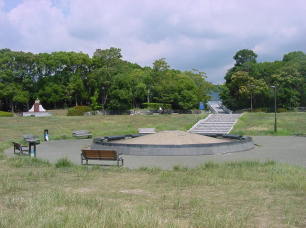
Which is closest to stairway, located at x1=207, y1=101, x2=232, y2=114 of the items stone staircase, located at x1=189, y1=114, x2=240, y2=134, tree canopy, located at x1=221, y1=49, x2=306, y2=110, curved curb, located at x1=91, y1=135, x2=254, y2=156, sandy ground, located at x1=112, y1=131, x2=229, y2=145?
tree canopy, located at x1=221, y1=49, x2=306, y2=110

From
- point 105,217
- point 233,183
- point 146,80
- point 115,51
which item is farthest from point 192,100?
point 105,217

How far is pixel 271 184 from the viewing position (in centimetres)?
902

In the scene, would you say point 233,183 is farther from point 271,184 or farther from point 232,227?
point 232,227

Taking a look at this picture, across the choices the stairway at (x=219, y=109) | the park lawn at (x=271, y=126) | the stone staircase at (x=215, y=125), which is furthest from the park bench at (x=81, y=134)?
the stairway at (x=219, y=109)

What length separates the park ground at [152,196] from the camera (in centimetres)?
570

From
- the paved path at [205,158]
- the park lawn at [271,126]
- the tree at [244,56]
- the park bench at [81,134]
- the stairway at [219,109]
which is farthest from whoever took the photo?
the tree at [244,56]

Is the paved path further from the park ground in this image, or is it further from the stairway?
the stairway

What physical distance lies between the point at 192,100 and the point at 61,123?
979 inches

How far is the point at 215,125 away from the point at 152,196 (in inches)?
1133

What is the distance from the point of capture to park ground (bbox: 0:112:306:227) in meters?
5.70

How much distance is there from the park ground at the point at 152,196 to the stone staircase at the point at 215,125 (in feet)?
67.6

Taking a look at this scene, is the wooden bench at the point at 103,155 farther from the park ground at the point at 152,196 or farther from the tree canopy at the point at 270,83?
the tree canopy at the point at 270,83

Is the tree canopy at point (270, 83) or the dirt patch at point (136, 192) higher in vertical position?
the tree canopy at point (270, 83)

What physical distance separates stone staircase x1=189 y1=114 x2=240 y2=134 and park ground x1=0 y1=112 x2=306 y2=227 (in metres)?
20.6
